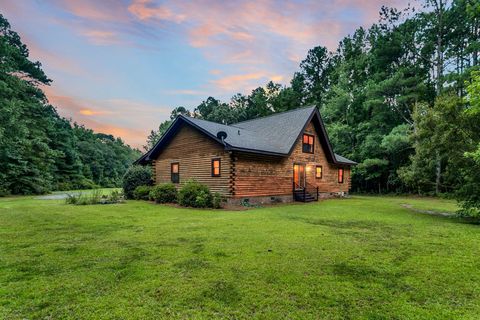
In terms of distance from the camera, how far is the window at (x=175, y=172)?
58.3 feet

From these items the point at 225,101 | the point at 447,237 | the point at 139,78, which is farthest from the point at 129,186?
the point at 225,101

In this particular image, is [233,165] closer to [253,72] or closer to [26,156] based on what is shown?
[253,72]

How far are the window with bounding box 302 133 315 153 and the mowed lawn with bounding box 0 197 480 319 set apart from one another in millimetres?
11903

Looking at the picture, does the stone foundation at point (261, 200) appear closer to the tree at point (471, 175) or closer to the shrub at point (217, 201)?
the shrub at point (217, 201)

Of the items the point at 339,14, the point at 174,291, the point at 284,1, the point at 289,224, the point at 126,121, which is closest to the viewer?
the point at 174,291

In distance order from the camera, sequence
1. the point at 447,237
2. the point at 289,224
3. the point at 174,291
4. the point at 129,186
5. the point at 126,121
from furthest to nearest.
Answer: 1. the point at 126,121
2. the point at 129,186
3. the point at 289,224
4. the point at 447,237
5. the point at 174,291

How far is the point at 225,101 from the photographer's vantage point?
161ft

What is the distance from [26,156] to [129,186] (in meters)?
14.4

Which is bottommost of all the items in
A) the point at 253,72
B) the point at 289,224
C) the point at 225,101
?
the point at 289,224

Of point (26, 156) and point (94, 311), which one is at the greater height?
point (26, 156)

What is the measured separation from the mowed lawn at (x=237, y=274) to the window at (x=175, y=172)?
33.4 feet

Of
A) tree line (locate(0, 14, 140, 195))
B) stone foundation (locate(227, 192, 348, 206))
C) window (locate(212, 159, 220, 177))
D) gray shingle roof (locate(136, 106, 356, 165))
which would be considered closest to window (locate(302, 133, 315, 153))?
gray shingle roof (locate(136, 106, 356, 165))

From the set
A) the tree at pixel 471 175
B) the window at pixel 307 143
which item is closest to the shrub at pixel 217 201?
the window at pixel 307 143

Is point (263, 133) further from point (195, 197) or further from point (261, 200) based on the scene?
point (195, 197)
